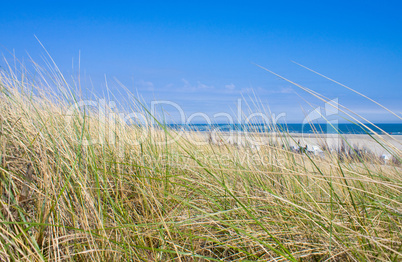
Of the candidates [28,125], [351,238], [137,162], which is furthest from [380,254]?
[28,125]

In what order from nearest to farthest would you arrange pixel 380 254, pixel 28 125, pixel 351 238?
pixel 380 254, pixel 351 238, pixel 28 125

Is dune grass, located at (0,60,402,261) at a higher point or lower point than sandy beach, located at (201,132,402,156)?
lower

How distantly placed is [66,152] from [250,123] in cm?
166

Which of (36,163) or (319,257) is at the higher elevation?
(36,163)

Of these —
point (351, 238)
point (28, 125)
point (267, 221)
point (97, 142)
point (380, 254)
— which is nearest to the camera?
point (380, 254)

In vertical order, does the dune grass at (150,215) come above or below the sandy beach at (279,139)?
below

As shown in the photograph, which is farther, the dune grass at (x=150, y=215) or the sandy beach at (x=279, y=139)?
the sandy beach at (x=279, y=139)

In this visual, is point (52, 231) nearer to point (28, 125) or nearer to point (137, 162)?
point (137, 162)

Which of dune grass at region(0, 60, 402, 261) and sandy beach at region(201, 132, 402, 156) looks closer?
dune grass at region(0, 60, 402, 261)

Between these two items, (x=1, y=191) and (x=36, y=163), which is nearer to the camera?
(x=1, y=191)

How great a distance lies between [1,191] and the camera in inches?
42.2

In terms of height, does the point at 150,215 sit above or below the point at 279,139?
below

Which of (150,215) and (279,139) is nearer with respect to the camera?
(150,215)

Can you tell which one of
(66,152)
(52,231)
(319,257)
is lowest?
(319,257)
